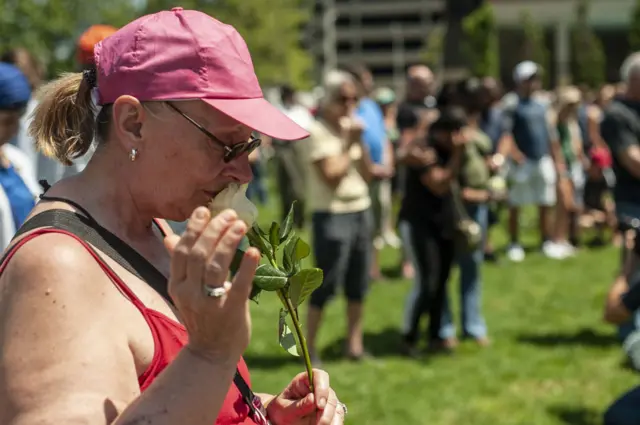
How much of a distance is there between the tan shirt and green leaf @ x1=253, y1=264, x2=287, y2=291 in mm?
4338

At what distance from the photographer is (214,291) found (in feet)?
4.69

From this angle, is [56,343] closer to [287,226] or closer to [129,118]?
[129,118]

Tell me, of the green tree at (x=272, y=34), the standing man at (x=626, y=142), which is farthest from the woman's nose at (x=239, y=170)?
the green tree at (x=272, y=34)

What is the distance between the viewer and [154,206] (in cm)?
184

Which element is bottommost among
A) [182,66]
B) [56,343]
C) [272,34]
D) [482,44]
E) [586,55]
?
[586,55]

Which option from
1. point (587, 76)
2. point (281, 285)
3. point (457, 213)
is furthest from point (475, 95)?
point (587, 76)

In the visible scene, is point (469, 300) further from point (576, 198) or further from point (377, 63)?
point (377, 63)

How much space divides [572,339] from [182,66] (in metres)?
6.07

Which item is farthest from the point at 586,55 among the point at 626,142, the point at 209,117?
the point at 209,117

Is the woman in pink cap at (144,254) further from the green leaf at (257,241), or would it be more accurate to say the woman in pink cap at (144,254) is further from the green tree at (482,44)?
the green tree at (482,44)

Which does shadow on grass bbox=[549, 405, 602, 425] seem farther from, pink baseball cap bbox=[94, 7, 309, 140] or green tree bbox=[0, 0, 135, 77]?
green tree bbox=[0, 0, 135, 77]

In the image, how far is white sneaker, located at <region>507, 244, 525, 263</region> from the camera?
10.7m

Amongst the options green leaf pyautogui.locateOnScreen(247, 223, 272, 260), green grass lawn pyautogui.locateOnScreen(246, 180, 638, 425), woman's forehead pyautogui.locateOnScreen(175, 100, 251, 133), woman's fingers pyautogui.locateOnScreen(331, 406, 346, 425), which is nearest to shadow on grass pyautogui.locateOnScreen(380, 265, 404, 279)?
green grass lawn pyautogui.locateOnScreen(246, 180, 638, 425)

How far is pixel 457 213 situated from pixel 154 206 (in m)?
4.82
